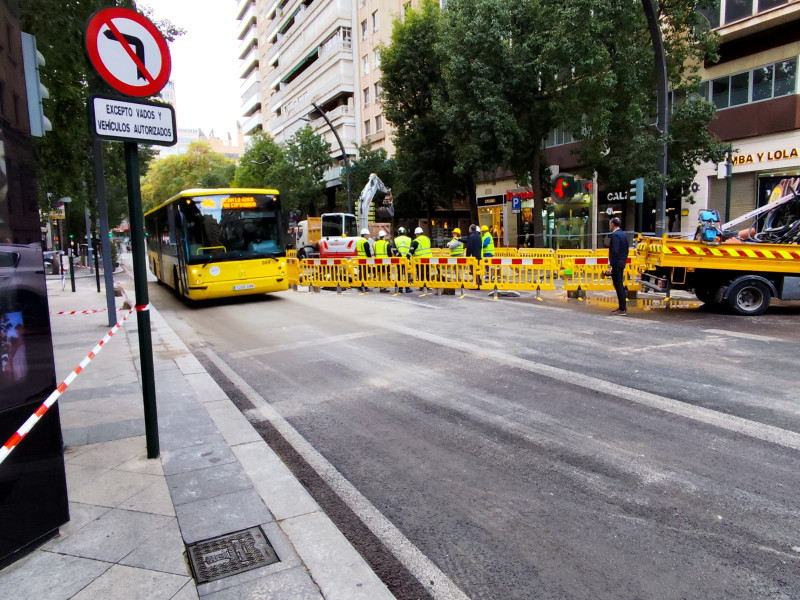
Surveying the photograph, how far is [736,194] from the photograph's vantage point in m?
22.2

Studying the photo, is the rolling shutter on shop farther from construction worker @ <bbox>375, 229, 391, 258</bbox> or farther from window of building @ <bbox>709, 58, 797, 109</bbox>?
construction worker @ <bbox>375, 229, 391, 258</bbox>

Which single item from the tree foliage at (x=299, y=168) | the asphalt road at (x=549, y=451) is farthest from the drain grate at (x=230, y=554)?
the tree foliage at (x=299, y=168)

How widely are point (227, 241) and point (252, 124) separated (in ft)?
248

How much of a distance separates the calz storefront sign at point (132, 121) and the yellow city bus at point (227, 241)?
377 inches

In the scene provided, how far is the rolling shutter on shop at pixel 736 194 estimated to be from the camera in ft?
71.3

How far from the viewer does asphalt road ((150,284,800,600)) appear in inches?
115

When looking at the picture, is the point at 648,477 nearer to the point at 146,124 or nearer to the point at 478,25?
the point at 146,124

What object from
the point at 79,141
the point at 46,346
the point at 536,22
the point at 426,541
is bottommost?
the point at 426,541

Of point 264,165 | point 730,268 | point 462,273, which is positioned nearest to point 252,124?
point 264,165

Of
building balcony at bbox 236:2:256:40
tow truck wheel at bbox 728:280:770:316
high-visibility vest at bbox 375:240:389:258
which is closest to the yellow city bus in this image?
high-visibility vest at bbox 375:240:389:258

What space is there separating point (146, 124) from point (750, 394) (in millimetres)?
5998

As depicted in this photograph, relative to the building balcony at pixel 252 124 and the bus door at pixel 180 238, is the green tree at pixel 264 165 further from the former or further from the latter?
the building balcony at pixel 252 124

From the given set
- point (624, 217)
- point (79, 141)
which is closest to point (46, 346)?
point (79, 141)

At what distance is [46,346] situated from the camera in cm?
306
